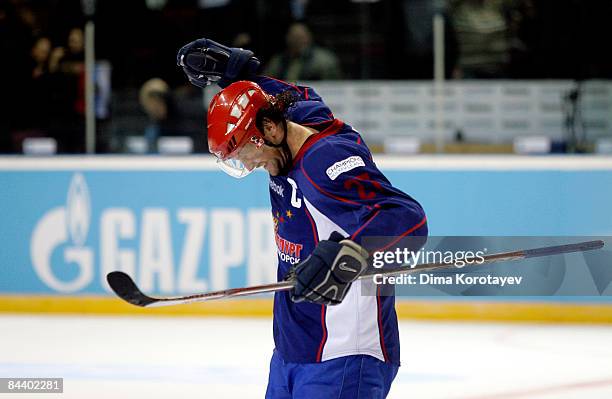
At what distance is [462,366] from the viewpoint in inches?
224

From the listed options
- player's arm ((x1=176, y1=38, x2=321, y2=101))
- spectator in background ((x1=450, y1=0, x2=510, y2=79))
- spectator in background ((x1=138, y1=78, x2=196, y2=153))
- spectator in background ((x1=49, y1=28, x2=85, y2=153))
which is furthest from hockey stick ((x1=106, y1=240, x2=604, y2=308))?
spectator in background ((x1=49, y1=28, x2=85, y2=153))

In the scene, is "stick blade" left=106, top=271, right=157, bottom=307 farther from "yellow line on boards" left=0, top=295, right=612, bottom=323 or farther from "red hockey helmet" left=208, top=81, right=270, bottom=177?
"yellow line on boards" left=0, top=295, right=612, bottom=323

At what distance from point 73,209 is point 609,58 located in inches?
148

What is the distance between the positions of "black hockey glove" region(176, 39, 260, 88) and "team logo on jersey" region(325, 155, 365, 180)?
954 millimetres

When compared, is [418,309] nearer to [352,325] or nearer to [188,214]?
[188,214]

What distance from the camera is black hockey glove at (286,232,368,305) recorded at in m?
2.44

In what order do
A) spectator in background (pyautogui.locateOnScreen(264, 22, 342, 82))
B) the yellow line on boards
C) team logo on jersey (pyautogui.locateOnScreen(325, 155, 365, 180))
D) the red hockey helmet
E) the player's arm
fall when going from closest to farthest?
team logo on jersey (pyautogui.locateOnScreen(325, 155, 365, 180)) → the red hockey helmet → the player's arm → the yellow line on boards → spectator in background (pyautogui.locateOnScreen(264, 22, 342, 82))

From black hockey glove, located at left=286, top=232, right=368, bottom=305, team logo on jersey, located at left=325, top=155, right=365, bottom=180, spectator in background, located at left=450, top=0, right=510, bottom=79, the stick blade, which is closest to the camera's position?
black hockey glove, located at left=286, top=232, right=368, bottom=305

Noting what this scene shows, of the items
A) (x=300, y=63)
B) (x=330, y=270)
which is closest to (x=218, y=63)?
(x=330, y=270)

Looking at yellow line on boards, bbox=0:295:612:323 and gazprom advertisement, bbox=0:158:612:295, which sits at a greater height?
gazprom advertisement, bbox=0:158:612:295

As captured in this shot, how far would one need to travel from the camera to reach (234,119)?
2.68 metres

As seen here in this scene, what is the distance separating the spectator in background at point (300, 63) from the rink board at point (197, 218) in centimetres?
74

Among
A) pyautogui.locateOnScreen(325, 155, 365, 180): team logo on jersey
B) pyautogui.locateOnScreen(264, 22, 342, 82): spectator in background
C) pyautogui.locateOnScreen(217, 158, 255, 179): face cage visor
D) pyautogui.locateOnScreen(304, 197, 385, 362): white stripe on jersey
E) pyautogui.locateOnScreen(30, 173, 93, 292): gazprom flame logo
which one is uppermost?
pyautogui.locateOnScreen(264, 22, 342, 82): spectator in background

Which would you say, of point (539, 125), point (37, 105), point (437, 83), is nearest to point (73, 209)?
point (37, 105)
